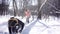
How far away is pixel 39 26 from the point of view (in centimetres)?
157

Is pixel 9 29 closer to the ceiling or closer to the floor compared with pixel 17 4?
closer to the floor

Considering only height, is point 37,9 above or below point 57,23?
above

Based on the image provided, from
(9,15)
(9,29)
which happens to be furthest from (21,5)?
→ (9,29)

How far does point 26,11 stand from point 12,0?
0.67 ft

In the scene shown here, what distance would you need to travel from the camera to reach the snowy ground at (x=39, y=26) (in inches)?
60.8

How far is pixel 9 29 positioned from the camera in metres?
1.55

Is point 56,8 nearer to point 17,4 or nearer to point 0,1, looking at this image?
point 17,4

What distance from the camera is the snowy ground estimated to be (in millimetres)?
1545

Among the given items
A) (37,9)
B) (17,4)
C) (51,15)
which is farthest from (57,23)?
(17,4)

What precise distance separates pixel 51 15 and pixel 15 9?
42 cm

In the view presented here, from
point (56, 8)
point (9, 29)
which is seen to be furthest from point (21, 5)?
point (56, 8)

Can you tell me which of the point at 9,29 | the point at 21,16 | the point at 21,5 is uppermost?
the point at 21,5

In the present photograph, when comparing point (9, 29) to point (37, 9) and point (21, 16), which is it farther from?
point (37, 9)

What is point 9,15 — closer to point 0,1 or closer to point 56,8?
point 0,1
